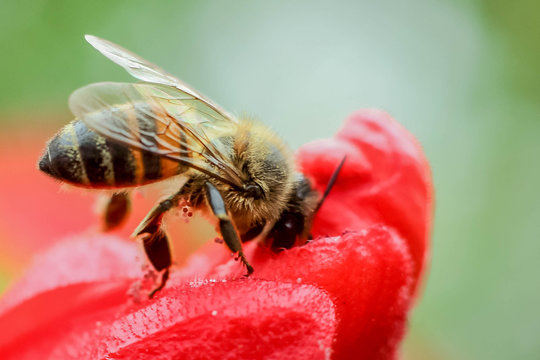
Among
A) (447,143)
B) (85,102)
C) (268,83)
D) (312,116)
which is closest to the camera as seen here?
(85,102)

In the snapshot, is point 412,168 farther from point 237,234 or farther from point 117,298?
point 117,298

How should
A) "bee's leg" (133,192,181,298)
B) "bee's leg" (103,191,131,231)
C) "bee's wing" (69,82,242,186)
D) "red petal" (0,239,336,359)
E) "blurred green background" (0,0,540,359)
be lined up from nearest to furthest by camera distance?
"red petal" (0,239,336,359)
"bee's wing" (69,82,242,186)
"bee's leg" (133,192,181,298)
"bee's leg" (103,191,131,231)
"blurred green background" (0,0,540,359)

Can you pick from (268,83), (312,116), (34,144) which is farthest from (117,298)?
(268,83)

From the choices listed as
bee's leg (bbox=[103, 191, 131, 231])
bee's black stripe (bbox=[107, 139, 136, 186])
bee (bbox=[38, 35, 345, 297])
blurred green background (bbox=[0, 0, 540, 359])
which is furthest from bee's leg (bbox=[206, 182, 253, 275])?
blurred green background (bbox=[0, 0, 540, 359])

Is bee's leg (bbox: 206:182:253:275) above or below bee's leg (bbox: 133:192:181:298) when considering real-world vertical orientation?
above

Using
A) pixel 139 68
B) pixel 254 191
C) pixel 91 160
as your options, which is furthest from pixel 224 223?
pixel 139 68

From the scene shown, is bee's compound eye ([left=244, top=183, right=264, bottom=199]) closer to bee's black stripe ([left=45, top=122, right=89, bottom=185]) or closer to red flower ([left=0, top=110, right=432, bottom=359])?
red flower ([left=0, top=110, right=432, bottom=359])
